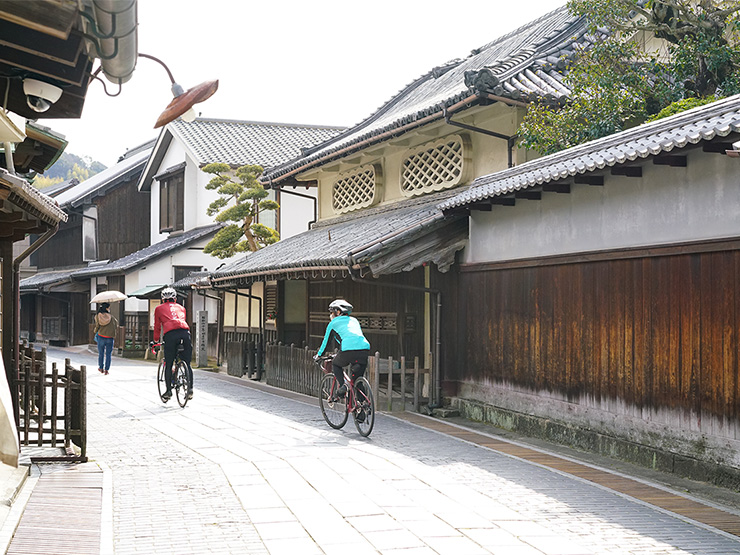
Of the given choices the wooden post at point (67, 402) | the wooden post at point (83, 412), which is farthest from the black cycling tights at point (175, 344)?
the wooden post at point (83, 412)

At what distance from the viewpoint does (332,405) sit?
482 inches

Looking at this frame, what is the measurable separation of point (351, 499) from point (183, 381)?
7.50 metres

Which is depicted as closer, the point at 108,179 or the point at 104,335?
the point at 104,335

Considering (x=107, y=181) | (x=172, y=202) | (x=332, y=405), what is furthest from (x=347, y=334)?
(x=107, y=181)

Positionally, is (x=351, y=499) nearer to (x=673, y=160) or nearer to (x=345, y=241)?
(x=673, y=160)

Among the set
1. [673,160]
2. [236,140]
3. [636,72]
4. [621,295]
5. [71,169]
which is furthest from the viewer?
[71,169]

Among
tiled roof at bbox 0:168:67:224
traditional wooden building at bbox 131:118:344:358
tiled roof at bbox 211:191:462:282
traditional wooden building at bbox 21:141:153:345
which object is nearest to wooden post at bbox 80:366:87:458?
tiled roof at bbox 0:168:67:224

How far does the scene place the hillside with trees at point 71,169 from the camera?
108625 mm

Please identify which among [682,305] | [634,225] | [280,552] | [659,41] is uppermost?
[659,41]

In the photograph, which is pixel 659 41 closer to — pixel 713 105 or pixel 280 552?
pixel 713 105

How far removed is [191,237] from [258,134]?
22.1 feet

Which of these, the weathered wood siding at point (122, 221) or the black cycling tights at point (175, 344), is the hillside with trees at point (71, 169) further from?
the black cycling tights at point (175, 344)

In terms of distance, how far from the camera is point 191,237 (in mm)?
30828

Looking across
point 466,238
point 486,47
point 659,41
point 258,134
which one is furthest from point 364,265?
point 258,134
